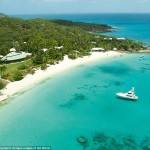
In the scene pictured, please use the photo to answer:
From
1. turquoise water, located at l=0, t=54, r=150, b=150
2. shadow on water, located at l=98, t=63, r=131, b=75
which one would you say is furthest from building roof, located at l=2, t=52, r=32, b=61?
shadow on water, located at l=98, t=63, r=131, b=75

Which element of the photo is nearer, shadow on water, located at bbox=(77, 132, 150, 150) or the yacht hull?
shadow on water, located at bbox=(77, 132, 150, 150)

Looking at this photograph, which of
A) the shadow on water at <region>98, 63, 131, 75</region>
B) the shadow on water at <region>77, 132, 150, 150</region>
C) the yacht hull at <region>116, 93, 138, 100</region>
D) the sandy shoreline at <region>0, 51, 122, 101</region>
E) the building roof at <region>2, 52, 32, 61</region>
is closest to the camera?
the shadow on water at <region>77, 132, 150, 150</region>

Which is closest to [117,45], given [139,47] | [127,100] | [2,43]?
[139,47]

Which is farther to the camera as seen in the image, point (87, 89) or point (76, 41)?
point (76, 41)

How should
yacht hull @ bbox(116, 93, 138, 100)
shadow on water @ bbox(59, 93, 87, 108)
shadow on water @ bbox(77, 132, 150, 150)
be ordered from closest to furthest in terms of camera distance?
1. shadow on water @ bbox(77, 132, 150, 150)
2. shadow on water @ bbox(59, 93, 87, 108)
3. yacht hull @ bbox(116, 93, 138, 100)

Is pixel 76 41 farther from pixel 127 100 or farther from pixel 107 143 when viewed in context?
pixel 107 143

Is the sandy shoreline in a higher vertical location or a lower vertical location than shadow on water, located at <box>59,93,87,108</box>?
higher

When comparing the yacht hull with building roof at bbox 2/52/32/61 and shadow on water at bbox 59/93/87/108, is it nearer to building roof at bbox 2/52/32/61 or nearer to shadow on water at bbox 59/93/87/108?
shadow on water at bbox 59/93/87/108

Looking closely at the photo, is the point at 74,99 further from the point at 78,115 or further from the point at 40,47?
the point at 40,47

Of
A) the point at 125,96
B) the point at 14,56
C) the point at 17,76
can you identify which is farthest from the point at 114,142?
the point at 14,56
